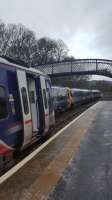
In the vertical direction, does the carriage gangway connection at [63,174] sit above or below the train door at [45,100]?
below

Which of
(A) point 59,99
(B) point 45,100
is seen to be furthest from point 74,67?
(B) point 45,100

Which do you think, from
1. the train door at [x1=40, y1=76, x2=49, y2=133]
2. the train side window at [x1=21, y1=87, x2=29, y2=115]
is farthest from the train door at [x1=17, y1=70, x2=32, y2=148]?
the train door at [x1=40, y1=76, x2=49, y2=133]

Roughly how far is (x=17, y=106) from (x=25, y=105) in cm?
65

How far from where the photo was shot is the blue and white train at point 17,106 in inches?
399

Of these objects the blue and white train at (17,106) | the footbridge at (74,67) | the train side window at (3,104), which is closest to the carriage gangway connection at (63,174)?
the blue and white train at (17,106)

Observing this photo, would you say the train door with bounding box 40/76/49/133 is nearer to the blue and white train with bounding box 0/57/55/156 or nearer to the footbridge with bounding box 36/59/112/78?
the blue and white train with bounding box 0/57/55/156

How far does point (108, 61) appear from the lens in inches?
2908

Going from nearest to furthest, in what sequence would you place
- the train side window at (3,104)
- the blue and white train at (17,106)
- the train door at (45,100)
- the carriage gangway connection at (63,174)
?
the carriage gangway connection at (63,174), the train side window at (3,104), the blue and white train at (17,106), the train door at (45,100)

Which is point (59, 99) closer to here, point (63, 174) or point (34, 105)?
point (34, 105)

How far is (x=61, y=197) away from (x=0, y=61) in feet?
12.9

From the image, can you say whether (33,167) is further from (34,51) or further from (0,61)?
(34,51)

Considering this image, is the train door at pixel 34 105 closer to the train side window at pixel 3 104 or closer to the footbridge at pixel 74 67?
the train side window at pixel 3 104

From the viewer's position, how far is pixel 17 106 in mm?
11133

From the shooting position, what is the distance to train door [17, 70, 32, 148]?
1148 cm
